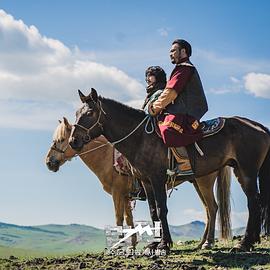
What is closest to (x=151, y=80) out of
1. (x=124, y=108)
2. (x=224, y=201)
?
(x=124, y=108)

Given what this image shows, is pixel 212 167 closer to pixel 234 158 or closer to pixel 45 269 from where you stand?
pixel 234 158

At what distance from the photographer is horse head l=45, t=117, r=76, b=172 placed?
492 inches

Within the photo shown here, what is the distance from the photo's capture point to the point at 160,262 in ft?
28.8

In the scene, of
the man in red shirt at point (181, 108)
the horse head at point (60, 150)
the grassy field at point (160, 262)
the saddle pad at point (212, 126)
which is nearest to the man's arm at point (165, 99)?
the man in red shirt at point (181, 108)

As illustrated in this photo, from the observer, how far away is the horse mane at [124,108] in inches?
397

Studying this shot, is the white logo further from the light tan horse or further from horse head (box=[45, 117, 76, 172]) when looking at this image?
horse head (box=[45, 117, 76, 172])

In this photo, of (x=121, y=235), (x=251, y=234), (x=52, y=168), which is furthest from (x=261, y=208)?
(x=52, y=168)

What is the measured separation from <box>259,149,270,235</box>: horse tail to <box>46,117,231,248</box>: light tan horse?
150 centimetres

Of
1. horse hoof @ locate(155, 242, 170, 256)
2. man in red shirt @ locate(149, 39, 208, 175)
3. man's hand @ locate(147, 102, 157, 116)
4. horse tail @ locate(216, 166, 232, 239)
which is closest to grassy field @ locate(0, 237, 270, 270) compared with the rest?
horse hoof @ locate(155, 242, 170, 256)

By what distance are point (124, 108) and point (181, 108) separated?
998 mm

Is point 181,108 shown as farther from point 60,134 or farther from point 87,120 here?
point 60,134

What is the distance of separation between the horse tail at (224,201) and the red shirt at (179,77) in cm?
332

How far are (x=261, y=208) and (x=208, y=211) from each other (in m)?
1.66

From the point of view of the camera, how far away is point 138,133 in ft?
32.9
